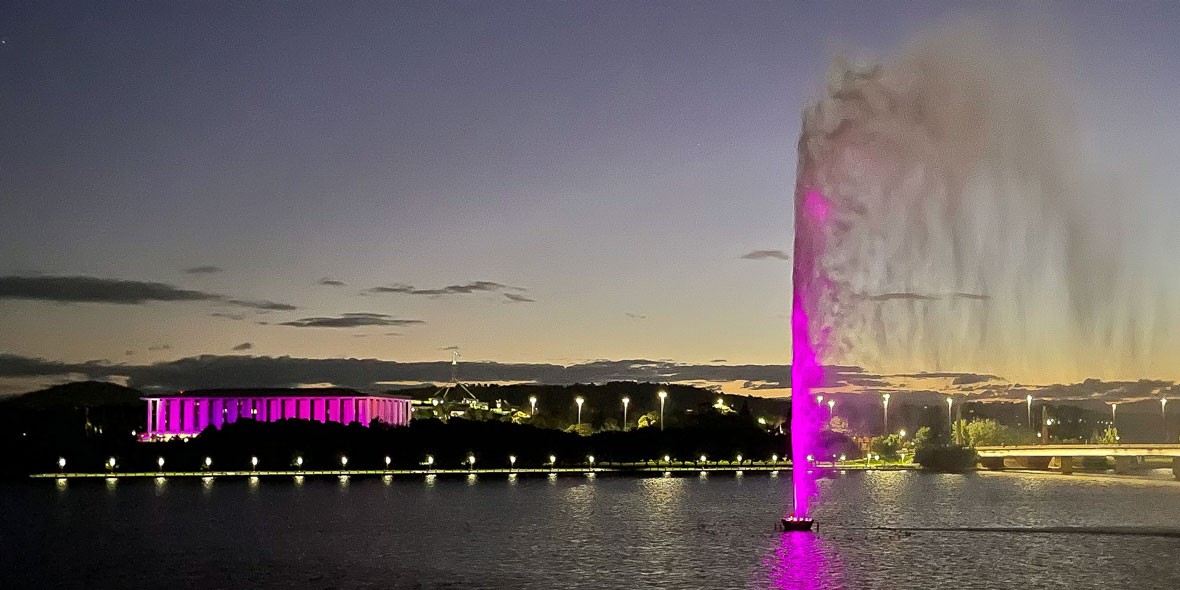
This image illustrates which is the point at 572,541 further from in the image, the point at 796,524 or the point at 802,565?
the point at 802,565

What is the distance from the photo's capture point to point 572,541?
71.3 metres

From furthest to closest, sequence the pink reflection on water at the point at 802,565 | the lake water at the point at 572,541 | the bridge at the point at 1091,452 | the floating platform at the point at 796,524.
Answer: the bridge at the point at 1091,452
the floating platform at the point at 796,524
the lake water at the point at 572,541
the pink reflection on water at the point at 802,565

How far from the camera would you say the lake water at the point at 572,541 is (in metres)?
54.4

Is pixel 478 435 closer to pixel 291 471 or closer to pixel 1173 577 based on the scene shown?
pixel 291 471

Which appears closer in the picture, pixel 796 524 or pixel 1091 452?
pixel 796 524

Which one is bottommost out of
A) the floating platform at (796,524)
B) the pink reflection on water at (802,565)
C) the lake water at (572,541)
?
the lake water at (572,541)

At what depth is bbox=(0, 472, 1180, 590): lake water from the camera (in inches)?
2143

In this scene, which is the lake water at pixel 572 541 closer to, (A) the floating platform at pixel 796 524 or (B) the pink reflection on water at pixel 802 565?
(B) the pink reflection on water at pixel 802 565

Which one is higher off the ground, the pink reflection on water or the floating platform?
the floating platform

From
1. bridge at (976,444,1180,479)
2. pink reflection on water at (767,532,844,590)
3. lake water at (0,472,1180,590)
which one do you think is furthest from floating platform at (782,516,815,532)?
bridge at (976,444,1180,479)

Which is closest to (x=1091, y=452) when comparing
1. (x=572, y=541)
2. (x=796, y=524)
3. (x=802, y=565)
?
(x=796, y=524)

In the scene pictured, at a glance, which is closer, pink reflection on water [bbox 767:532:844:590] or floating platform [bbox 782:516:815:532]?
pink reflection on water [bbox 767:532:844:590]

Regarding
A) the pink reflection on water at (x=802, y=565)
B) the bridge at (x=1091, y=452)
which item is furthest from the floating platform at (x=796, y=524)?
the bridge at (x=1091, y=452)

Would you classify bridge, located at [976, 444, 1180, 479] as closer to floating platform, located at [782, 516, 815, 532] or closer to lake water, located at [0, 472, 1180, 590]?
lake water, located at [0, 472, 1180, 590]
